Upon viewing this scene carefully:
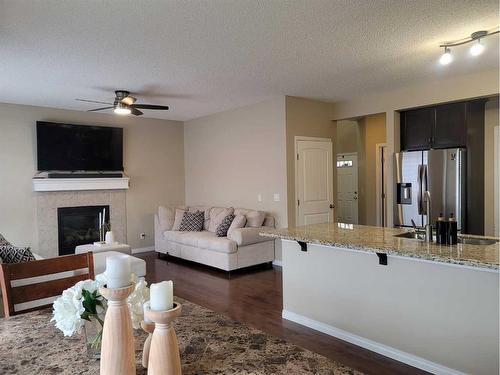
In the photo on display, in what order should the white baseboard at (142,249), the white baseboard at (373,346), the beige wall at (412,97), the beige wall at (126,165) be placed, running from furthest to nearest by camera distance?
the white baseboard at (142,249)
the beige wall at (126,165)
the beige wall at (412,97)
the white baseboard at (373,346)

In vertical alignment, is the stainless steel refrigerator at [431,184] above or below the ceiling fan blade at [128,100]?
below

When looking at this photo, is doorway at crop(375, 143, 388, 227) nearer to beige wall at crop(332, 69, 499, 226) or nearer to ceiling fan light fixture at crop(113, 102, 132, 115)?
beige wall at crop(332, 69, 499, 226)

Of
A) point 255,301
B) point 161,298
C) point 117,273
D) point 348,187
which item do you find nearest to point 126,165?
point 255,301

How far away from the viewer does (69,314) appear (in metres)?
1.09

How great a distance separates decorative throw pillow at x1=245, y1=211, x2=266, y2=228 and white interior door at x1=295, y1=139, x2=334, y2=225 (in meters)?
0.60

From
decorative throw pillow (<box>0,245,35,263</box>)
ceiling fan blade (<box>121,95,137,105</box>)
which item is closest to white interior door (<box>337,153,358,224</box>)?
ceiling fan blade (<box>121,95,137,105</box>)

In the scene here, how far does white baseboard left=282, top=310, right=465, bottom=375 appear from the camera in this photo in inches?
101

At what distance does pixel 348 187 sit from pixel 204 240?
4.27m

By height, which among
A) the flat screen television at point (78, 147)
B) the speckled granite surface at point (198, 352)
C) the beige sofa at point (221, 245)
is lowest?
the beige sofa at point (221, 245)

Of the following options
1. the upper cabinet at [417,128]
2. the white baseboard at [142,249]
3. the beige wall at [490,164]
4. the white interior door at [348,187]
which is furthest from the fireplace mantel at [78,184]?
the beige wall at [490,164]

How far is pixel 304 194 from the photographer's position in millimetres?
6023

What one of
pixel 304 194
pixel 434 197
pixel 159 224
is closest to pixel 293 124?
pixel 304 194

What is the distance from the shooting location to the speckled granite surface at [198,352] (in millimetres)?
1082

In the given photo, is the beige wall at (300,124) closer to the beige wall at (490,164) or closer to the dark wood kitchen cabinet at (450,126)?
the dark wood kitchen cabinet at (450,126)
